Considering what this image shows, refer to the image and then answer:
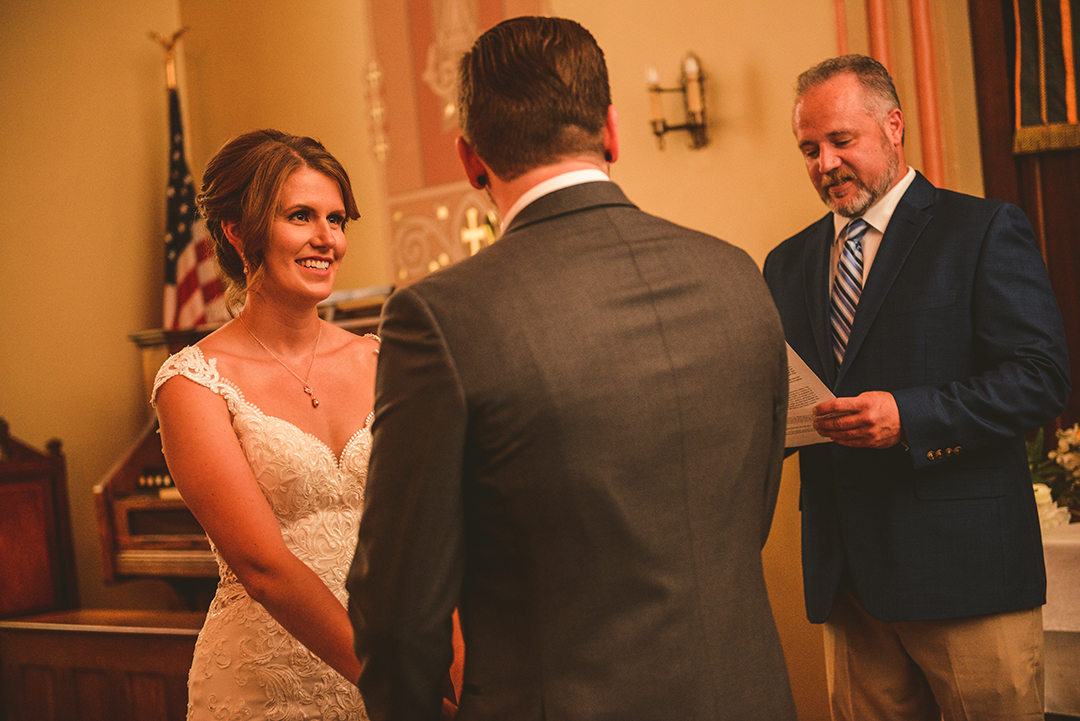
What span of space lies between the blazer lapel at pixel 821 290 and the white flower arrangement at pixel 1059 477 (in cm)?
97

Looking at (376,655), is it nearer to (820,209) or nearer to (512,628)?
(512,628)

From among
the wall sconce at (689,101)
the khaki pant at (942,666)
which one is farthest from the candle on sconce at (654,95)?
the khaki pant at (942,666)

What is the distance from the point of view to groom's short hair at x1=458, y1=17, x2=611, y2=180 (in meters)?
1.08

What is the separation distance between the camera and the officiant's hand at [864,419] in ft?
6.09

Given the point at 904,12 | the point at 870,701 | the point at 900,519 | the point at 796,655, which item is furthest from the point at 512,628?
the point at 904,12

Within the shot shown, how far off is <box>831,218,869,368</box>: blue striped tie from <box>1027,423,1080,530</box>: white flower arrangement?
3.16 ft

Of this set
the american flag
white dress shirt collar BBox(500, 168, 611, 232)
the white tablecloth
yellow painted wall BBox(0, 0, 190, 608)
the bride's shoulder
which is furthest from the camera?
the american flag

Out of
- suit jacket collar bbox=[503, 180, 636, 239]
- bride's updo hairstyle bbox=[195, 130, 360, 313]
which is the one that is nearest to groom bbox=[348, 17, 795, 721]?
suit jacket collar bbox=[503, 180, 636, 239]

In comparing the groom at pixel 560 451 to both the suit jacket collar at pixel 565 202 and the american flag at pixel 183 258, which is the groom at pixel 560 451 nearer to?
the suit jacket collar at pixel 565 202

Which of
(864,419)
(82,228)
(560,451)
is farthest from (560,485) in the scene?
(82,228)

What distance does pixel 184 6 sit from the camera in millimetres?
5711

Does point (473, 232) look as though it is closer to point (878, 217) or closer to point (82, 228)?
point (82, 228)

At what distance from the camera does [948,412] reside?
1860 millimetres

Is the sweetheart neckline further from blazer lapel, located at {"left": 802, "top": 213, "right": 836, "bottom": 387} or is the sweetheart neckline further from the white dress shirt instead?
the white dress shirt
